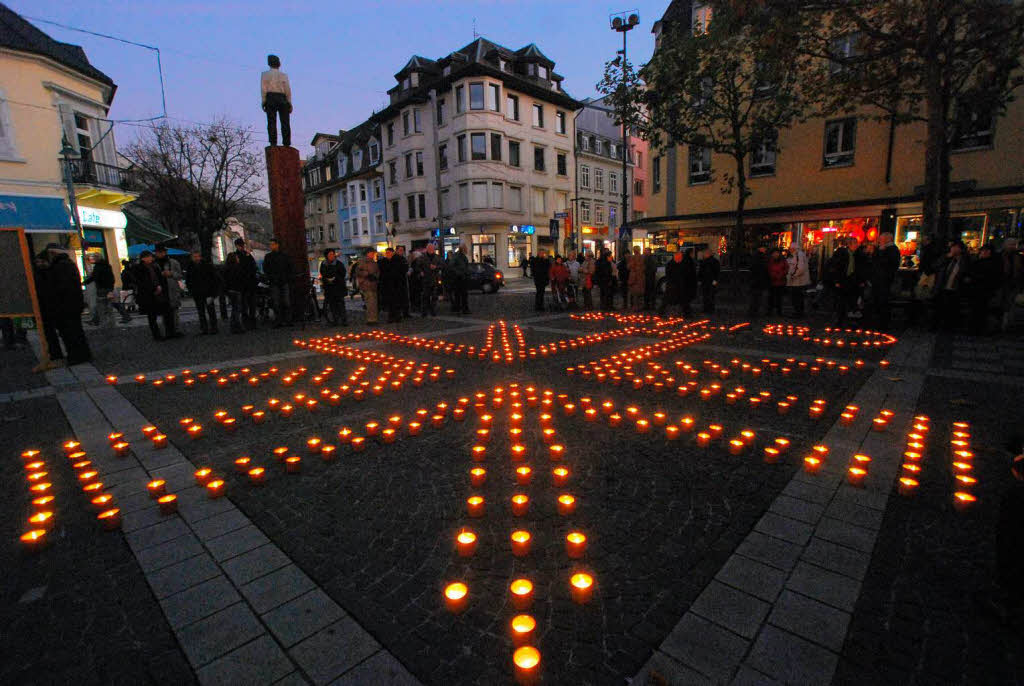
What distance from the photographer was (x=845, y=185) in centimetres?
1895

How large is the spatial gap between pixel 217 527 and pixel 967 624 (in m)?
4.02

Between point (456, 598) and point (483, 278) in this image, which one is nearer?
point (456, 598)

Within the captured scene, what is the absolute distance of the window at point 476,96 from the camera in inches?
1388

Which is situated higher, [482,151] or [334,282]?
[482,151]

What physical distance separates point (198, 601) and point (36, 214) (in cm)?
2284

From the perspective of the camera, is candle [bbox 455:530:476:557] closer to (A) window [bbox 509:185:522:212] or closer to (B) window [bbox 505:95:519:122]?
(A) window [bbox 509:185:522:212]

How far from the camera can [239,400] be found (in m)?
5.98

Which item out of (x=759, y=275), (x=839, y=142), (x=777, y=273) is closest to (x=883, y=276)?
(x=777, y=273)

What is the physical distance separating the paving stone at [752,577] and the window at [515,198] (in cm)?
3735

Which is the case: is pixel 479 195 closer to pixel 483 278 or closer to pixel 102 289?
pixel 483 278

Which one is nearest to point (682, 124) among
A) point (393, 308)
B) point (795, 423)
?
point (393, 308)

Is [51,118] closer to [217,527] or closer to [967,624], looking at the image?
[217,527]

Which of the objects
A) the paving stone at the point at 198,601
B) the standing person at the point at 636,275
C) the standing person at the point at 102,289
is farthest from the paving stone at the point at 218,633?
the standing person at the point at 102,289

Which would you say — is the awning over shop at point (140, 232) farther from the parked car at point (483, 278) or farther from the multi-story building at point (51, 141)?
the parked car at point (483, 278)
